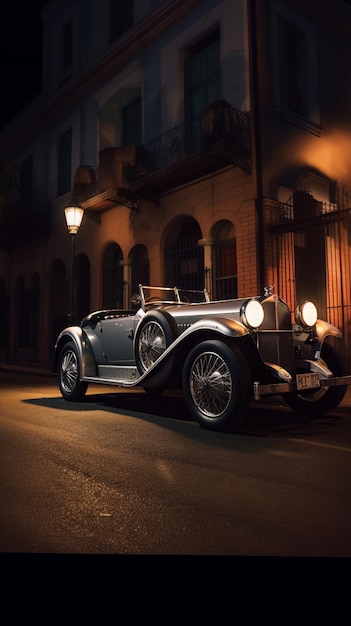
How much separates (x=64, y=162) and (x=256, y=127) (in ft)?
31.6

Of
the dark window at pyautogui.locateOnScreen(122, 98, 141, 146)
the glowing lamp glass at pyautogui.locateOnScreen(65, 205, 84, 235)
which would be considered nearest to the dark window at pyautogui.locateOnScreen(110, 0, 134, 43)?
the dark window at pyautogui.locateOnScreen(122, 98, 141, 146)

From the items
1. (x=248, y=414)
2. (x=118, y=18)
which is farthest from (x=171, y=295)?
(x=118, y=18)

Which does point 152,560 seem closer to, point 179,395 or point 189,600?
point 189,600

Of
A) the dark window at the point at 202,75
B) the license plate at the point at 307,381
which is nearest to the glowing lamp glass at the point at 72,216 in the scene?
the dark window at the point at 202,75

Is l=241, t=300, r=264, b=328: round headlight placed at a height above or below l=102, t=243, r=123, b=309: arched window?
below

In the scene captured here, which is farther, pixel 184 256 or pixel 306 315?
pixel 184 256

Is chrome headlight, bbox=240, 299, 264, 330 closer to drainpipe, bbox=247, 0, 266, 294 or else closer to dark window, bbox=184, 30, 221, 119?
drainpipe, bbox=247, 0, 266, 294

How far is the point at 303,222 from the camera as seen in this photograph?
10.8 meters

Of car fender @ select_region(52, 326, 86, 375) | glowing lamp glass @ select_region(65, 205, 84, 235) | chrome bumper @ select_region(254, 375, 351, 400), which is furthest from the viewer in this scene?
Result: glowing lamp glass @ select_region(65, 205, 84, 235)

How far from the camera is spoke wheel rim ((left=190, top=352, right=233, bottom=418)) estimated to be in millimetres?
5219

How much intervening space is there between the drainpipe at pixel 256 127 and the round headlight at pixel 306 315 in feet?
17.2

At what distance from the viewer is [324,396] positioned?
20.8ft

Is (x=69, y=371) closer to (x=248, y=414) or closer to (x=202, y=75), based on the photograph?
(x=248, y=414)

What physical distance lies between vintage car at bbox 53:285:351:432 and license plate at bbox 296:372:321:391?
0.01 m
